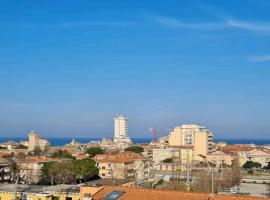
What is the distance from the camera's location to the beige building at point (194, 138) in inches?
2805

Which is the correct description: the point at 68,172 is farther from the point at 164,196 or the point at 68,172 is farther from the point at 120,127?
the point at 120,127

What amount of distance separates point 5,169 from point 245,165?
111 feet

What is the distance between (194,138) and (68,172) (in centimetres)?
4593

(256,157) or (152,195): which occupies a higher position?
(152,195)

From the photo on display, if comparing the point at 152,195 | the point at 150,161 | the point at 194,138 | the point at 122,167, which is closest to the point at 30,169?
the point at 122,167

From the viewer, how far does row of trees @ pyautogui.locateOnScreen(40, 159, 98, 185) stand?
3231cm

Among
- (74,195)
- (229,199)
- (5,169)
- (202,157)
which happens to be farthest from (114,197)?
(202,157)

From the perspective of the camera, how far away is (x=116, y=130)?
152 meters

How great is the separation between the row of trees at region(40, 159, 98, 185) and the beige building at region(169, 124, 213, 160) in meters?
37.8

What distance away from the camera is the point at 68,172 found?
3234cm

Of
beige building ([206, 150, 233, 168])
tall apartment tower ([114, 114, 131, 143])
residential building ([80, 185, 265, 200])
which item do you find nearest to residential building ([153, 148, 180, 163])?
beige building ([206, 150, 233, 168])

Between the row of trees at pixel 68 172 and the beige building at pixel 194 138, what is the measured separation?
124 ft

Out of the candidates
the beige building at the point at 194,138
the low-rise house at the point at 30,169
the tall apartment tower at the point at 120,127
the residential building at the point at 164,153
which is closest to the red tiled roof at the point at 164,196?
the low-rise house at the point at 30,169

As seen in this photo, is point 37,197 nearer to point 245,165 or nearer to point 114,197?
point 114,197
